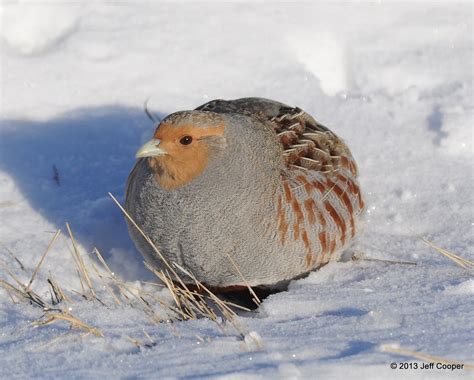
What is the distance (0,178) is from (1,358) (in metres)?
2.07

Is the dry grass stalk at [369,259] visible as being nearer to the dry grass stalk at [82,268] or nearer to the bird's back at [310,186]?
the bird's back at [310,186]

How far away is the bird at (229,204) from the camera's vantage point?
3547 millimetres

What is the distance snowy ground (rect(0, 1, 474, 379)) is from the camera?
2.80 meters

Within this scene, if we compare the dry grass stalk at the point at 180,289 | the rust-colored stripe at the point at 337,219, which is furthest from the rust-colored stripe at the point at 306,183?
the dry grass stalk at the point at 180,289

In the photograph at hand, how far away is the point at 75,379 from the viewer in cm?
262

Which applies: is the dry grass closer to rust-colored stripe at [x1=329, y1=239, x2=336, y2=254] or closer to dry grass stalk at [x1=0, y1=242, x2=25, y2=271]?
dry grass stalk at [x1=0, y1=242, x2=25, y2=271]

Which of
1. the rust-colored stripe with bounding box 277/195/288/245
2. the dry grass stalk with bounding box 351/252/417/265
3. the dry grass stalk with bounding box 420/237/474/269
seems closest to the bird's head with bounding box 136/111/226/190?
the rust-colored stripe with bounding box 277/195/288/245

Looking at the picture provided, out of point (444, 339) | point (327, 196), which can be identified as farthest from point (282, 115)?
point (444, 339)

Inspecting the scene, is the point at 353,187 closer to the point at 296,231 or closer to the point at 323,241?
the point at 323,241

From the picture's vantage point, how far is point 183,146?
137 inches

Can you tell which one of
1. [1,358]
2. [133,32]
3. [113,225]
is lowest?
[113,225]

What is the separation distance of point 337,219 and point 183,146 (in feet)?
2.85

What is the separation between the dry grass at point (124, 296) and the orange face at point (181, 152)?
247 millimetres

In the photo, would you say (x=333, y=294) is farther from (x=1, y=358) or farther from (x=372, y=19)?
(x=372, y=19)
